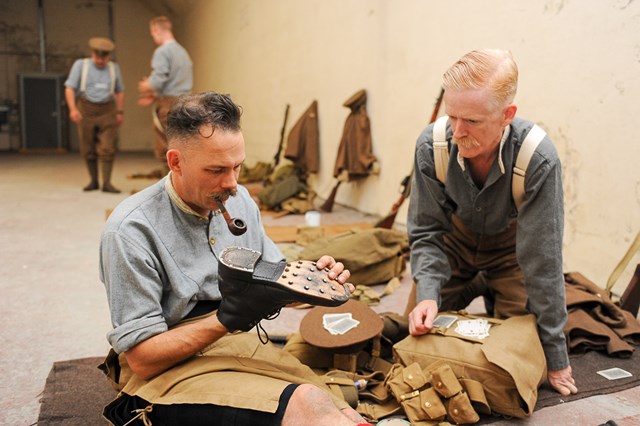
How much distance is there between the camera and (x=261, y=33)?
8.73 metres

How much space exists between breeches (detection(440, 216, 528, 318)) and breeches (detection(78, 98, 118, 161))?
5.57 m

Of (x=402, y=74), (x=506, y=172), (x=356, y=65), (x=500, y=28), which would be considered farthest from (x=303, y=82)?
(x=506, y=172)

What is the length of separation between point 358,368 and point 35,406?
1.26 metres

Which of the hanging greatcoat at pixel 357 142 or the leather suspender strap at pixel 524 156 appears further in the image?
the hanging greatcoat at pixel 357 142

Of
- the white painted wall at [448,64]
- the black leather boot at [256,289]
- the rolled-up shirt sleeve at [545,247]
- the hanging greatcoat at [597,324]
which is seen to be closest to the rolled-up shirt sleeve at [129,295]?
the black leather boot at [256,289]

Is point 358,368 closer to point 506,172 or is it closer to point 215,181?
point 506,172

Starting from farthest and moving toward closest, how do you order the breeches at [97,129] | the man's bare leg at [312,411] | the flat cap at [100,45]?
the breeches at [97,129] → the flat cap at [100,45] → the man's bare leg at [312,411]

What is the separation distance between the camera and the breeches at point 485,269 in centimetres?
259

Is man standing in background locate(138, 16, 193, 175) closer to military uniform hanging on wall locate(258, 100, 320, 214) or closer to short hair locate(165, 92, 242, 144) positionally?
military uniform hanging on wall locate(258, 100, 320, 214)

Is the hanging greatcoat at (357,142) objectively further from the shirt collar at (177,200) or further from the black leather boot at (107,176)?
the shirt collar at (177,200)

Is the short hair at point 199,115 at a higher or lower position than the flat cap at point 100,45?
lower

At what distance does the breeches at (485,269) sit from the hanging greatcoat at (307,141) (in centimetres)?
431

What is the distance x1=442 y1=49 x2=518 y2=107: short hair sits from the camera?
2014 mm

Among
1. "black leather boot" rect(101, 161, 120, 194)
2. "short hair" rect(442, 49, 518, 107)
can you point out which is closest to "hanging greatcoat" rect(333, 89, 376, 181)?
"black leather boot" rect(101, 161, 120, 194)
